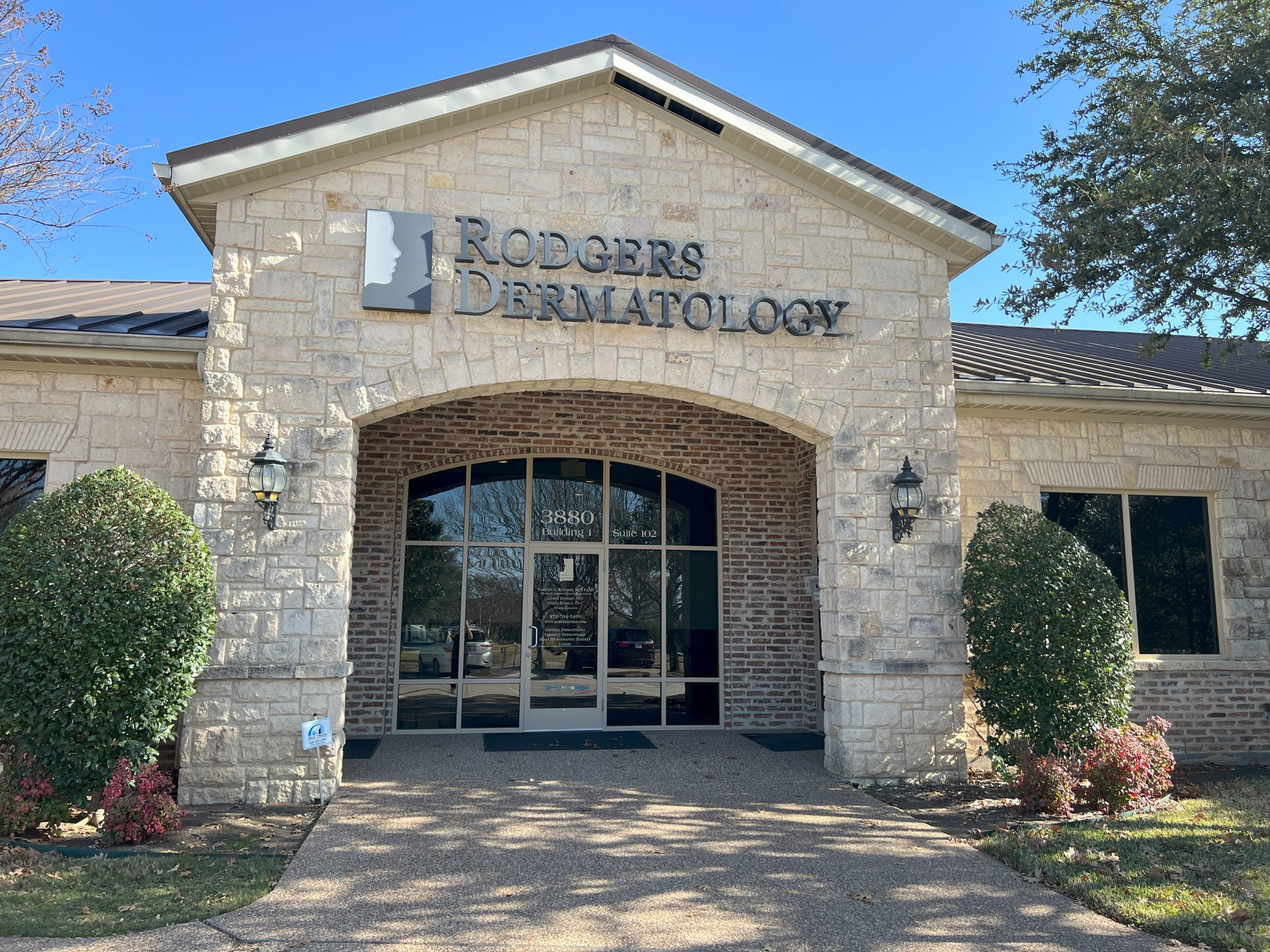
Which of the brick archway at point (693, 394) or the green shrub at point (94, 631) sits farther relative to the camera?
the brick archway at point (693, 394)

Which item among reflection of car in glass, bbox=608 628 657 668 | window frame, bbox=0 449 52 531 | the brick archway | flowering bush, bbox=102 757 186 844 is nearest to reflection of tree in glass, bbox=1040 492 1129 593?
the brick archway

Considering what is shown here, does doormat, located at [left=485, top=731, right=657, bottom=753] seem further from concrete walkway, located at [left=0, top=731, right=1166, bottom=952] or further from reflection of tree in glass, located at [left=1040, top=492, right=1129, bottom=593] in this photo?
reflection of tree in glass, located at [left=1040, top=492, right=1129, bottom=593]

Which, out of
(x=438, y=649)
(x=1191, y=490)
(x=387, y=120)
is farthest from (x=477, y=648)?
(x=1191, y=490)

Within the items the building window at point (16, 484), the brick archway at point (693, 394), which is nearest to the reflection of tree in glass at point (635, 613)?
the brick archway at point (693, 394)

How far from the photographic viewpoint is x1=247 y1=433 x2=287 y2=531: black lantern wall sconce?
748 centimetres

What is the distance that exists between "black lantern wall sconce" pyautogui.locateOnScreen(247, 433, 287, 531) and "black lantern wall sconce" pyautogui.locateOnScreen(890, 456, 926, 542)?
215 inches

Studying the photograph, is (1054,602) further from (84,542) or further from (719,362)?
(84,542)

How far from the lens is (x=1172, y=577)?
10.1 meters

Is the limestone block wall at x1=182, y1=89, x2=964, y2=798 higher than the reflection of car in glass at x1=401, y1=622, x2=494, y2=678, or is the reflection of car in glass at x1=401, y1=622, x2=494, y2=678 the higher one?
the limestone block wall at x1=182, y1=89, x2=964, y2=798

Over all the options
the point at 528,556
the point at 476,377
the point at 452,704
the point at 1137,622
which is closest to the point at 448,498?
the point at 528,556

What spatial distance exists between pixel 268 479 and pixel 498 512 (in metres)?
4.03

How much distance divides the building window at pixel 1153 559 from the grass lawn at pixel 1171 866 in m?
2.66

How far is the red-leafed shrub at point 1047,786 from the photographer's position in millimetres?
7238

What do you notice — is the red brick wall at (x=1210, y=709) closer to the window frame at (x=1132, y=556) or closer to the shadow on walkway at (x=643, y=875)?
the window frame at (x=1132, y=556)
